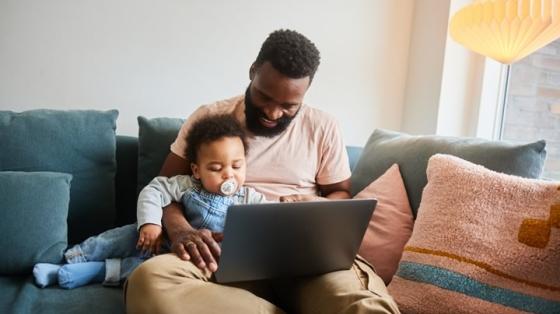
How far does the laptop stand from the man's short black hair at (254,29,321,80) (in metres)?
0.51

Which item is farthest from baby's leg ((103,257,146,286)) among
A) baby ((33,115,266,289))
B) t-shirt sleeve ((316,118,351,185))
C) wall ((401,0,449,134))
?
wall ((401,0,449,134))

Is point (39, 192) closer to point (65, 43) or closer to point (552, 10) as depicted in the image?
point (65, 43)

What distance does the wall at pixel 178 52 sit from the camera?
1.67 m

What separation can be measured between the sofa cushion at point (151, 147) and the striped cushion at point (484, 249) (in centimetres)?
85

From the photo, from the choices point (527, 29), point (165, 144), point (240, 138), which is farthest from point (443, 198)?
point (165, 144)

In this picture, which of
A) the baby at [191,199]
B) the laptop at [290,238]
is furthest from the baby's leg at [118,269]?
the laptop at [290,238]

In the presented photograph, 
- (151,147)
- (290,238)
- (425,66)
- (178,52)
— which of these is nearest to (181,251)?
(290,238)

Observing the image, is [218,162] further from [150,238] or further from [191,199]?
[150,238]

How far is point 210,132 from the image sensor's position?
1211 mm

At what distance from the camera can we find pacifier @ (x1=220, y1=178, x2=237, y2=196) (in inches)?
46.7

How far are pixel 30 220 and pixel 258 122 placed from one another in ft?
2.25

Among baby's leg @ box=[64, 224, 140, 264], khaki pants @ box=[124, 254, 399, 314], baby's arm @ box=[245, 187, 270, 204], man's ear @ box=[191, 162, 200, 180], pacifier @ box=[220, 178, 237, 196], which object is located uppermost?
man's ear @ box=[191, 162, 200, 180]

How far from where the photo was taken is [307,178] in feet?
4.60

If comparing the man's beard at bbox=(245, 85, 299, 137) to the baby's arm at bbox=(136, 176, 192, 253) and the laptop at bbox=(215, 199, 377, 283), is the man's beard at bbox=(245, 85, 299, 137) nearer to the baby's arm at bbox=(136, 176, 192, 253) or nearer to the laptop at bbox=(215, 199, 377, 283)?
the baby's arm at bbox=(136, 176, 192, 253)
